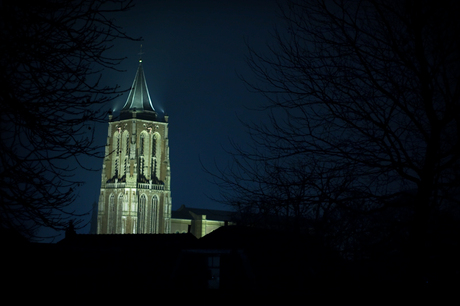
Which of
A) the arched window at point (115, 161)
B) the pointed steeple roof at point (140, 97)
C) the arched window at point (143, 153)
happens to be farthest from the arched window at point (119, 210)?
the pointed steeple roof at point (140, 97)

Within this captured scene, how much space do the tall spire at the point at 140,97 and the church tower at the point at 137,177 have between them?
1.24 feet

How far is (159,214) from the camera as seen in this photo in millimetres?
Answer: 111500

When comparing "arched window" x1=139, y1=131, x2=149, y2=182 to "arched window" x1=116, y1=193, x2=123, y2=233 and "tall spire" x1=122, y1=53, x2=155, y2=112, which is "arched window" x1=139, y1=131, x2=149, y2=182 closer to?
"arched window" x1=116, y1=193, x2=123, y2=233

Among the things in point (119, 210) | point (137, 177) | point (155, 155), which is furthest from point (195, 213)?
point (119, 210)

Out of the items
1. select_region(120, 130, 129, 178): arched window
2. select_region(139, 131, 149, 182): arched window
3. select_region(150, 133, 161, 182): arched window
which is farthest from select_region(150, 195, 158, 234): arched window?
select_region(120, 130, 129, 178): arched window

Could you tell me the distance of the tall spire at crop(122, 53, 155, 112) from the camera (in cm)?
11369

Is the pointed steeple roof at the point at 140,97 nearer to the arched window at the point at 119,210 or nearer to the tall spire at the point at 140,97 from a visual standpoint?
the tall spire at the point at 140,97

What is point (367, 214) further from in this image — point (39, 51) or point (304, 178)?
point (39, 51)

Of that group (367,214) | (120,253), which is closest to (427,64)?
(367,214)

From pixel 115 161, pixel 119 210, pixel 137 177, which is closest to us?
pixel 119 210

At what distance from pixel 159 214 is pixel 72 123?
10548cm

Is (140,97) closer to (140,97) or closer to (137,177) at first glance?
(140,97)

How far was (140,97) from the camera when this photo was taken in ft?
378

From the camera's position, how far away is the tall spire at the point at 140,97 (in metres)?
114
